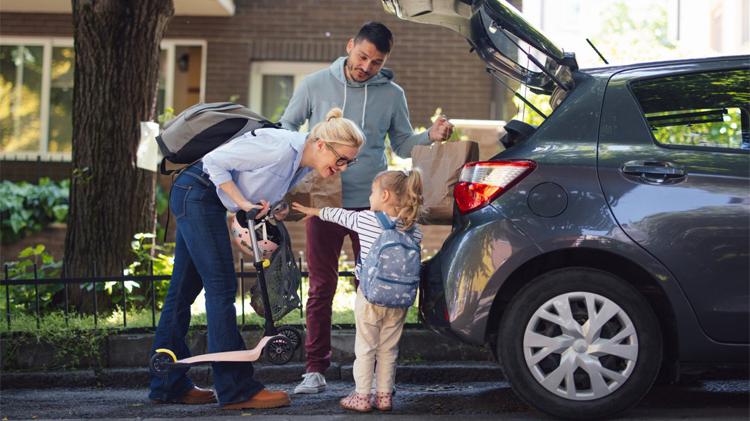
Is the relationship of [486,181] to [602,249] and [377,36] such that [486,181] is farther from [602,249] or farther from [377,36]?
[377,36]

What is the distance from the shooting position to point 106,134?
7.41m

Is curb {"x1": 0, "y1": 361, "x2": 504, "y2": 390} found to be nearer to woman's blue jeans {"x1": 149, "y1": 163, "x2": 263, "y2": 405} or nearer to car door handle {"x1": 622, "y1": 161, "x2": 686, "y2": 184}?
woman's blue jeans {"x1": 149, "y1": 163, "x2": 263, "y2": 405}

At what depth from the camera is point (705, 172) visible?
460 cm

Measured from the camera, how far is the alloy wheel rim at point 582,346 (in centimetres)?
456

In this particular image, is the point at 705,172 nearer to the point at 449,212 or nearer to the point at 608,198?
the point at 608,198

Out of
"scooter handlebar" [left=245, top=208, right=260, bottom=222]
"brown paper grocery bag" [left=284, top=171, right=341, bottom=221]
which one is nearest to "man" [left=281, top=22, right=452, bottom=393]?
"brown paper grocery bag" [left=284, top=171, right=341, bottom=221]

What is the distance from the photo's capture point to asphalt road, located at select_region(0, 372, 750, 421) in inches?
195

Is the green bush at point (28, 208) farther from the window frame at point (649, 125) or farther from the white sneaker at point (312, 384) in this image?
the window frame at point (649, 125)

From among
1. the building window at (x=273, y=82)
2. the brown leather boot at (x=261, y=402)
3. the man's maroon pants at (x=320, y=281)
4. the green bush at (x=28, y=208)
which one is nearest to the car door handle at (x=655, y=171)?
the man's maroon pants at (x=320, y=281)

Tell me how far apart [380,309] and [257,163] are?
2.90 ft

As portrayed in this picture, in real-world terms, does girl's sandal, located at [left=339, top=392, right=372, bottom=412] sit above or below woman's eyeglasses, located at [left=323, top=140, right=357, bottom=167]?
below

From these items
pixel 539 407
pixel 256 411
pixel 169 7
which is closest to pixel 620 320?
pixel 539 407

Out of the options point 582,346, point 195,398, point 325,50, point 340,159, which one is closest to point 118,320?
point 195,398

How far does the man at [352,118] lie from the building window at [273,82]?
7295mm
